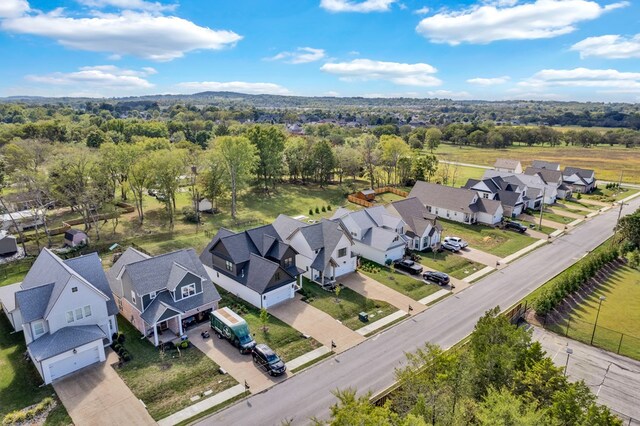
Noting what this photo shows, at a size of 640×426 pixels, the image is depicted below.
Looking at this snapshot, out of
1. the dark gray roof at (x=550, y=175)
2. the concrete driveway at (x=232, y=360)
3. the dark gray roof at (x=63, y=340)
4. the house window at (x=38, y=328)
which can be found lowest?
the concrete driveway at (x=232, y=360)

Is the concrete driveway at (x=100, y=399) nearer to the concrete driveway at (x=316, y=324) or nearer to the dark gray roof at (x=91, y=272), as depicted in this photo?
the dark gray roof at (x=91, y=272)

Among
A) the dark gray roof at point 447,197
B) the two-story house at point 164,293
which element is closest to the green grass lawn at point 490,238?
the dark gray roof at point 447,197

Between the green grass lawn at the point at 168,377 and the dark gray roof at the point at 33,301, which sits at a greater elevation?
the dark gray roof at the point at 33,301

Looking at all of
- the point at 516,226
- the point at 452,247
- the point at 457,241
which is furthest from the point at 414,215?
the point at 516,226

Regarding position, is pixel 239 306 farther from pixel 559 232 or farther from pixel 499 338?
pixel 559 232

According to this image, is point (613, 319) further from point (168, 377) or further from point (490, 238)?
point (168, 377)

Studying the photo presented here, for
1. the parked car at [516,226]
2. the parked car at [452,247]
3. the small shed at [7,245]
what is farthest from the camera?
the parked car at [516,226]

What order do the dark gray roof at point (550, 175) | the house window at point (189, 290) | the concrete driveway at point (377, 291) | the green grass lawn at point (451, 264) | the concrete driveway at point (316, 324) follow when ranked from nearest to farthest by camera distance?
the concrete driveway at point (316, 324)
the house window at point (189, 290)
the concrete driveway at point (377, 291)
the green grass lawn at point (451, 264)
the dark gray roof at point (550, 175)

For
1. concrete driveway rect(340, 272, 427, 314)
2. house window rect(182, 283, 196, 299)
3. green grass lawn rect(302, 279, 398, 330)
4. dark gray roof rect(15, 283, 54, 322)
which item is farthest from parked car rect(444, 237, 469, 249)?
dark gray roof rect(15, 283, 54, 322)
